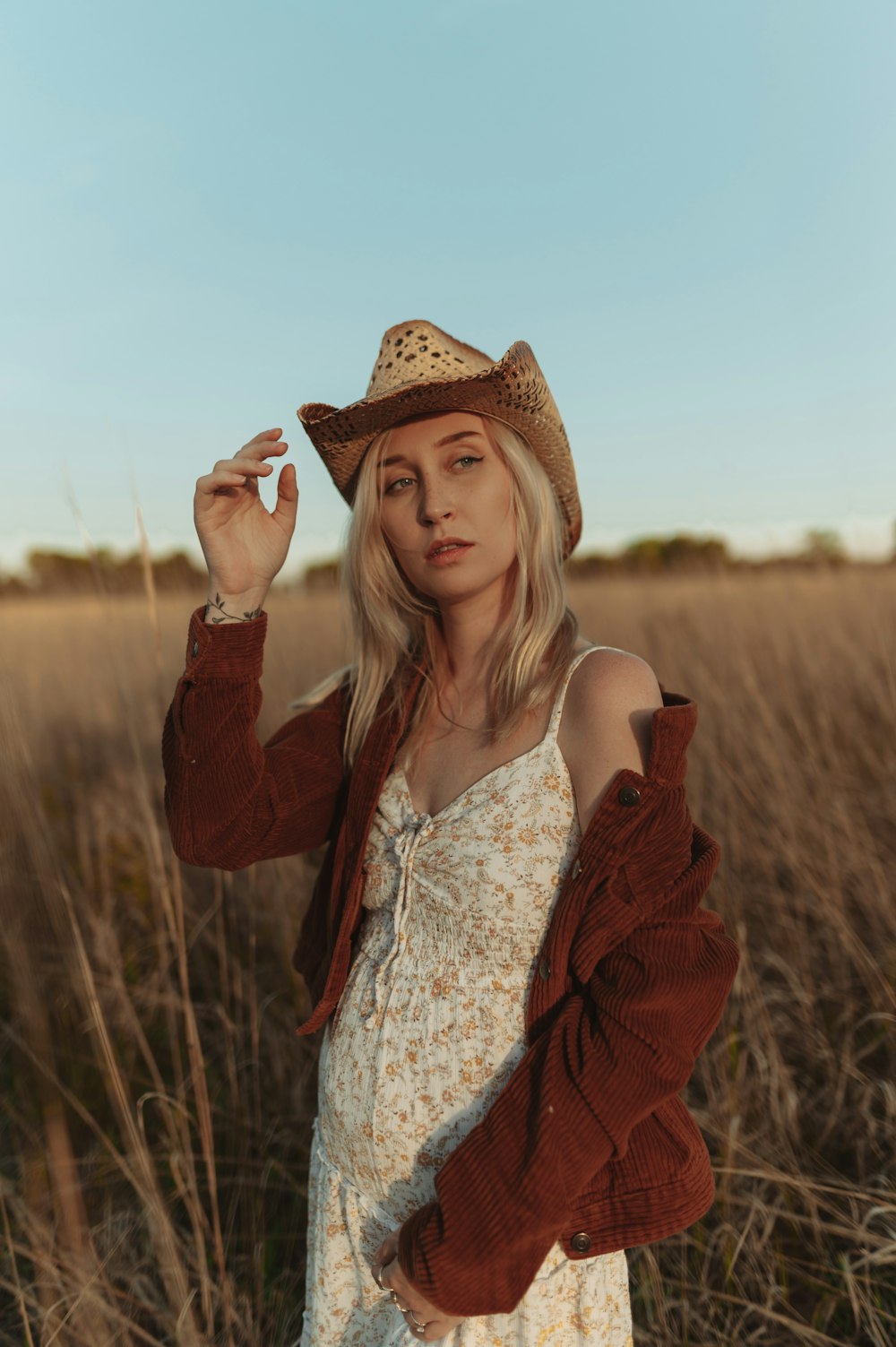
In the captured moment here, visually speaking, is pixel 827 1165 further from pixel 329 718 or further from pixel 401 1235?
pixel 329 718

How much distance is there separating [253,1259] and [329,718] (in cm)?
127

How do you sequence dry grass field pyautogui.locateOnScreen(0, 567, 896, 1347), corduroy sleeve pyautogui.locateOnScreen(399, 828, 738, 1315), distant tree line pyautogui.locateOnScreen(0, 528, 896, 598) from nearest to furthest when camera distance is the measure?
1. corduroy sleeve pyautogui.locateOnScreen(399, 828, 738, 1315)
2. dry grass field pyautogui.locateOnScreen(0, 567, 896, 1347)
3. distant tree line pyautogui.locateOnScreen(0, 528, 896, 598)

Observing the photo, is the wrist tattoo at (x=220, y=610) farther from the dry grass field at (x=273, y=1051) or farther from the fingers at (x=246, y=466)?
the dry grass field at (x=273, y=1051)

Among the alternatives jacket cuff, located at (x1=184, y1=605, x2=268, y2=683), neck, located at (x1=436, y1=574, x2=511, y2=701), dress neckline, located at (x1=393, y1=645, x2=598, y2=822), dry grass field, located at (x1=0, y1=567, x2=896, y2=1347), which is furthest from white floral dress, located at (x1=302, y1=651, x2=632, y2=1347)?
dry grass field, located at (x1=0, y1=567, x2=896, y2=1347)

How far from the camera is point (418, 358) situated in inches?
51.3

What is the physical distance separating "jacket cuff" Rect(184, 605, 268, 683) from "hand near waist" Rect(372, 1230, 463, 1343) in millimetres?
718

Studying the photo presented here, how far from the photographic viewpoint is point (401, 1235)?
1.00 meters

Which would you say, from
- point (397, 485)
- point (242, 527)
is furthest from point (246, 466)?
point (397, 485)

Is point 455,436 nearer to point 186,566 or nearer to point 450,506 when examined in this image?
point 450,506

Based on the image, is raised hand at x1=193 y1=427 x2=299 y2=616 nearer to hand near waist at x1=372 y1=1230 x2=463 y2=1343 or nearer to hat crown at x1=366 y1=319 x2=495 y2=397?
hat crown at x1=366 y1=319 x2=495 y2=397

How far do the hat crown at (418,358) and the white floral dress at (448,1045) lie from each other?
18.6 inches

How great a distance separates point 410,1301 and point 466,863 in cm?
48

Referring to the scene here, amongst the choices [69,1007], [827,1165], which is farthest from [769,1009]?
[69,1007]

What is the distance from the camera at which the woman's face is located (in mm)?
1264
